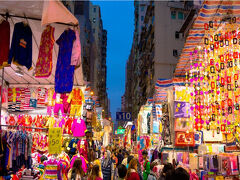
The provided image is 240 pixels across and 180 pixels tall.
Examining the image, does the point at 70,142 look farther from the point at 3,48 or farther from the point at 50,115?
the point at 3,48

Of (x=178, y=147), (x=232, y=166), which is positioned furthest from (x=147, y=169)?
(x=232, y=166)

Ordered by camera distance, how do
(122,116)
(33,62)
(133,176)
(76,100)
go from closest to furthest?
(133,176) → (33,62) → (76,100) → (122,116)

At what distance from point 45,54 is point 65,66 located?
71cm

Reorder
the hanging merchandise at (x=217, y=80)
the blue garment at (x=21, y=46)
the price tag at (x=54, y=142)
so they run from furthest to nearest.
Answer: the price tag at (x=54, y=142)
the hanging merchandise at (x=217, y=80)
the blue garment at (x=21, y=46)

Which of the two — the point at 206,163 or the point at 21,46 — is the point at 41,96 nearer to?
the point at 21,46

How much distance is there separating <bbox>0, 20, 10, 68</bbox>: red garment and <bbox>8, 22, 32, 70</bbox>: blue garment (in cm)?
9

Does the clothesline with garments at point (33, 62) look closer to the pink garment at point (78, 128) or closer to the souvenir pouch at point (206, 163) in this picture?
the pink garment at point (78, 128)

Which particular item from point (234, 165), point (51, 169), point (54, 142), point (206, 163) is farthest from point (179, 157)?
point (51, 169)

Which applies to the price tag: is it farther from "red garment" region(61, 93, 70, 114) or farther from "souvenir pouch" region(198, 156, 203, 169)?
"red garment" region(61, 93, 70, 114)

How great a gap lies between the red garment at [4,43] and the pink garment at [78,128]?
604cm

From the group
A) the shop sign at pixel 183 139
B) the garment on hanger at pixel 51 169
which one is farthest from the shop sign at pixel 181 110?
the garment on hanger at pixel 51 169

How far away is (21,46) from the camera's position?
5.83 meters

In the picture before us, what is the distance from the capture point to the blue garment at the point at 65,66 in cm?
600

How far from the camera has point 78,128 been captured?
36.7 ft
